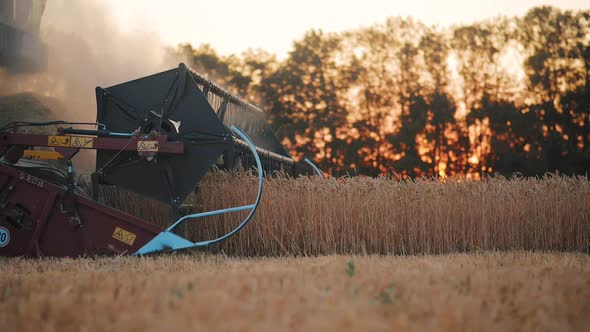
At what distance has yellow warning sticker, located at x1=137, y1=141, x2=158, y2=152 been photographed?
742cm

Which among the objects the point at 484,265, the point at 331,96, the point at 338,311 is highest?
the point at 331,96

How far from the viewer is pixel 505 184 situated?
8914 millimetres


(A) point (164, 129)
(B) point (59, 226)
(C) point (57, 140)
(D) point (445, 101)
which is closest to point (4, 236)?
(B) point (59, 226)

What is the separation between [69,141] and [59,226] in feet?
3.09

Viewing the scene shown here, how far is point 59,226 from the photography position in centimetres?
729

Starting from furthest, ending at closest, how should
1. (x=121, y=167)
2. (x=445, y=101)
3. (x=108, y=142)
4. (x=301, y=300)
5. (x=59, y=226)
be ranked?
(x=445, y=101), (x=121, y=167), (x=108, y=142), (x=59, y=226), (x=301, y=300)

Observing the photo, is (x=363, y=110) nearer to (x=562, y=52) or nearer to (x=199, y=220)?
(x=562, y=52)

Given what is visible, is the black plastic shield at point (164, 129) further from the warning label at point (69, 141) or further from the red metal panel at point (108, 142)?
the warning label at point (69, 141)

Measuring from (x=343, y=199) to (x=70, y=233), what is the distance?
3.24 meters

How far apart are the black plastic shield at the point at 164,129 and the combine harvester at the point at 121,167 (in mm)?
11

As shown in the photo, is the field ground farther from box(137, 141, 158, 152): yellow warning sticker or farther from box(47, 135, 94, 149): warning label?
box(47, 135, 94, 149): warning label

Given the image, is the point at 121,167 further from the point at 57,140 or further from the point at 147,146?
the point at 57,140

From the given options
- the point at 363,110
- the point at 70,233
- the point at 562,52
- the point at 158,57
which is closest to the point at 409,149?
the point at 363,110

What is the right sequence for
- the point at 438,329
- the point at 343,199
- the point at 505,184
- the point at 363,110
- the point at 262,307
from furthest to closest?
the point at 363,110 < the point at 505,184 < the point at 343,199 < the point at 262,307 < the point at 438,329
